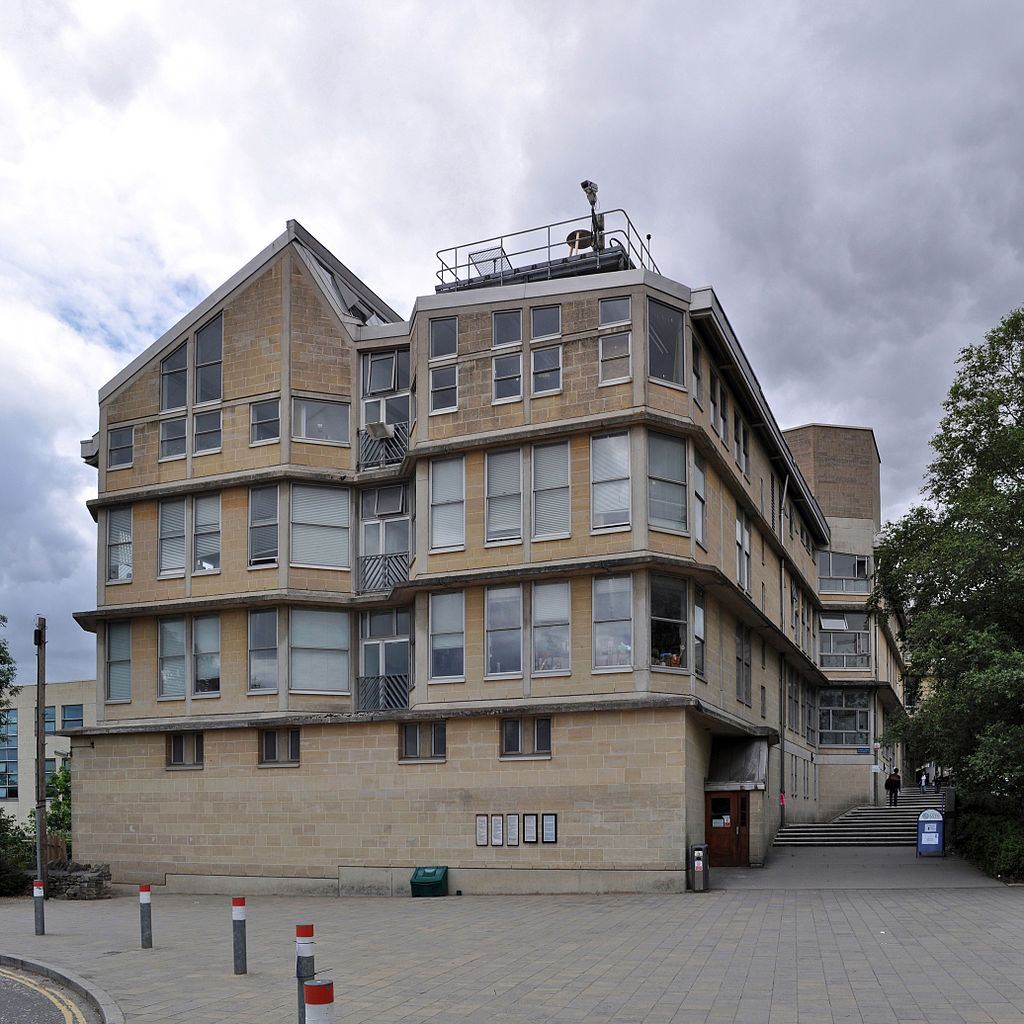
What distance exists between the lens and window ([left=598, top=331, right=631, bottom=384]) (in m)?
27.3

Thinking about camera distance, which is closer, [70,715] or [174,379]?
[174,379]

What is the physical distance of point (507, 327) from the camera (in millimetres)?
29203

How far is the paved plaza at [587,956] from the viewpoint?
12.2 metres

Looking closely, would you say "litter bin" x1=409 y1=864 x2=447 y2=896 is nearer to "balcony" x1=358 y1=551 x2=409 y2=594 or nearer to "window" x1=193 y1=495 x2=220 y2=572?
"balcony" x1=358 y1=551 x2=409 y2=594

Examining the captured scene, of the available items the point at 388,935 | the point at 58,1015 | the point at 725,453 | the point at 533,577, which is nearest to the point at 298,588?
the point at 533,577

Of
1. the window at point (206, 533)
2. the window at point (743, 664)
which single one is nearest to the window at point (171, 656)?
the window at point (206, 533)

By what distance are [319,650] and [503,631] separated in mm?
5977

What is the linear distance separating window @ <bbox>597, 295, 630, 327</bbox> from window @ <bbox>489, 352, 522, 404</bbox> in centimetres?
221

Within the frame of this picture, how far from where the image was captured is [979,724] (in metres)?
26.8

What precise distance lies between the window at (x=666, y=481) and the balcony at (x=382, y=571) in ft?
24.4

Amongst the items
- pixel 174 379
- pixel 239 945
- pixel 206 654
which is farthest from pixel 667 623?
pixel 174 379

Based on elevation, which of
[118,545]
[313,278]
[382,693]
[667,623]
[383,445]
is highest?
[313,278]

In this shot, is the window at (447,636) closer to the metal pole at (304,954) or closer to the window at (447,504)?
the window at (447,504)

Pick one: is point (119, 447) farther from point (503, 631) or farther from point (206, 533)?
point (503, 631)
